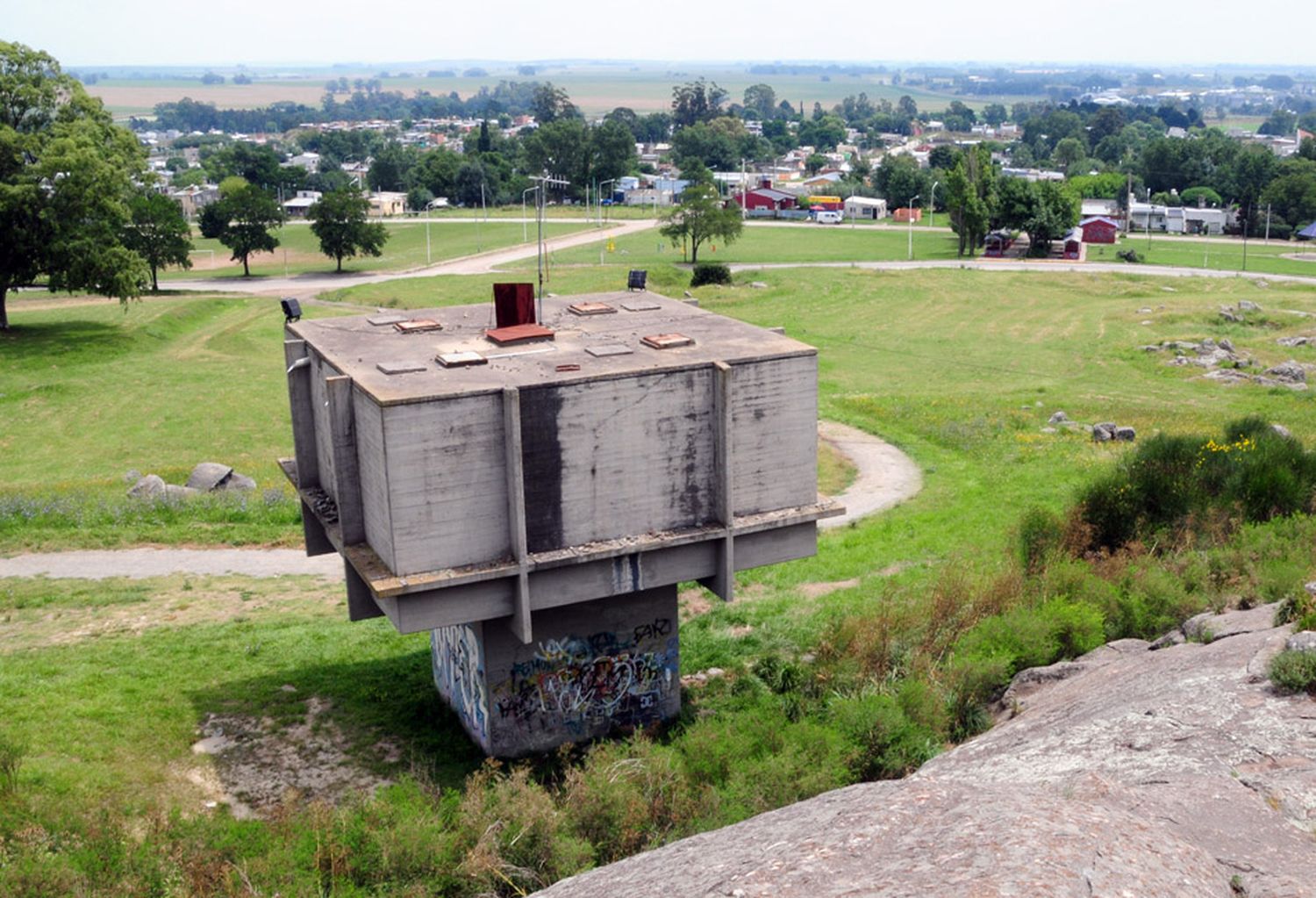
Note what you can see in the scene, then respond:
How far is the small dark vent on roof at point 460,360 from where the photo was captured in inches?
800

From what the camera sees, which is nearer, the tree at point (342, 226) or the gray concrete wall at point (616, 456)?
the gray concrete wall at point (616, 456)

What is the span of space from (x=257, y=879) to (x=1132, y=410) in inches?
1527

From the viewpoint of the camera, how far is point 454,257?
104m

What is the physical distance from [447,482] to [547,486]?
5.45ft

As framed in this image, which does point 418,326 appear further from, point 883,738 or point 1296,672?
point 1296,672

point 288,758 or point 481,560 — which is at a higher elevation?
point 481,560

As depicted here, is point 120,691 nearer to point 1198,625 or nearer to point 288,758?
point 288,758

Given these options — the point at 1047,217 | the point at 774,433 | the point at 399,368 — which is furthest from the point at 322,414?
the point at 1047,217

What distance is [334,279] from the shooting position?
94562mm

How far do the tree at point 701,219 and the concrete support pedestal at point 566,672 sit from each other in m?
76.1

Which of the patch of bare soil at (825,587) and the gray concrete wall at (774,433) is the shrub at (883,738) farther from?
the patch of bare soil at (825,587)

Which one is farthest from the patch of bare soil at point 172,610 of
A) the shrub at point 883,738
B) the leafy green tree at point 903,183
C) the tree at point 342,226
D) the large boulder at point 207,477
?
the leafy green tree at point 903,183

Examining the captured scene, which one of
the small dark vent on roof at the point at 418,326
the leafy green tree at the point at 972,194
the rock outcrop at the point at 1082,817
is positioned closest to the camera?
the rock outcrop at the point at 1082,817

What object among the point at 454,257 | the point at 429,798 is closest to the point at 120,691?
the point at 429,798
